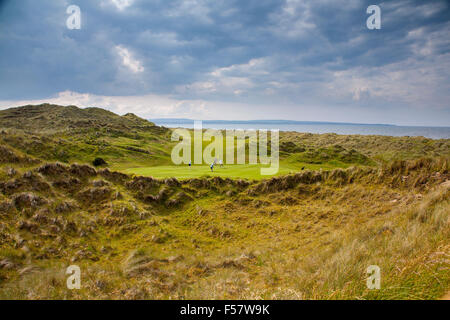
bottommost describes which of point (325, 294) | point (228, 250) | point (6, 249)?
point (228, 250)

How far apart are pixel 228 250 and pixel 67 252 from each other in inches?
203

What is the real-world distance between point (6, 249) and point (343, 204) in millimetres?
12762

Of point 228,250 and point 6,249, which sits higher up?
point 6,249

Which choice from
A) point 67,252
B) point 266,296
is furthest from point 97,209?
point 266,296

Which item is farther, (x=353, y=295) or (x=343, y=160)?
(x=343, y=160)

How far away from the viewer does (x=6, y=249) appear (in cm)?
635

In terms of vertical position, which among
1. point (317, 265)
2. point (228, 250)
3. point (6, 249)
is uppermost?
point (317, 265)

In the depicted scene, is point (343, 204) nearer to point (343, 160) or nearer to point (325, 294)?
point (325, 294)

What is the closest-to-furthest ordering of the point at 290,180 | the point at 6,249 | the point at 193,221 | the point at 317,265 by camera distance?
the point at 317,265, the point at 6,249, the point at 193,221, the point at 290,180

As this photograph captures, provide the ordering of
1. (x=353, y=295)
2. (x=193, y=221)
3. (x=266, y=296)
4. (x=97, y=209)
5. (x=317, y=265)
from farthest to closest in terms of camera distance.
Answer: (x=193, y=221) → (x=97, y=209) → (x=317, y=265) → (x=266, y=296) → (x=353, y=295)

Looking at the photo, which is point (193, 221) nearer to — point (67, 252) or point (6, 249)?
point (67, 252)

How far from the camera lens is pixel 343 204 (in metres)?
11.4
